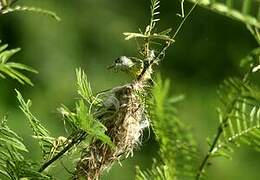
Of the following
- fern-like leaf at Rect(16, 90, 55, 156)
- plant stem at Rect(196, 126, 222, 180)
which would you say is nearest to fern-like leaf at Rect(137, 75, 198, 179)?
plant stem at Rect(196, 126, 222, 180)

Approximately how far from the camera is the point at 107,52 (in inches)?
130

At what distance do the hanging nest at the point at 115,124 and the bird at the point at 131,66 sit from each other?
0.01 meters

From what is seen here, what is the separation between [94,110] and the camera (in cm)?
66

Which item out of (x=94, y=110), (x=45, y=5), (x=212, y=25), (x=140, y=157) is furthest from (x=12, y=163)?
(x=212, y=25)

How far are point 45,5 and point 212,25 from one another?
67 centimetres

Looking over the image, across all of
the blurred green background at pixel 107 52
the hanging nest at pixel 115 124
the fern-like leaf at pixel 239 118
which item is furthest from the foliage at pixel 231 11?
the blurred green background at pixel 107 52

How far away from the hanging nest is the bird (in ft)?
0.04

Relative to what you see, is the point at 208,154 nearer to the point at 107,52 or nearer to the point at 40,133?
the point at 40,133

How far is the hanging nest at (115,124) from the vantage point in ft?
2.12

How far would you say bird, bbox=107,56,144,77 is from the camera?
0.65 metres

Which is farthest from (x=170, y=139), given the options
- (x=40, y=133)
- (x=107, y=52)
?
(x=107, y=52)

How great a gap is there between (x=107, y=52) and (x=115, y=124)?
2650mm

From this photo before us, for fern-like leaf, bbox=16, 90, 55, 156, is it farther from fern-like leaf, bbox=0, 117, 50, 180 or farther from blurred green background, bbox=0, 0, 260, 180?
blurred green background, bbox=0, 0, 260, 180

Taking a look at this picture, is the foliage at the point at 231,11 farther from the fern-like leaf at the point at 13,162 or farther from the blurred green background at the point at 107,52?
the blurred green background at the point at 107,52
